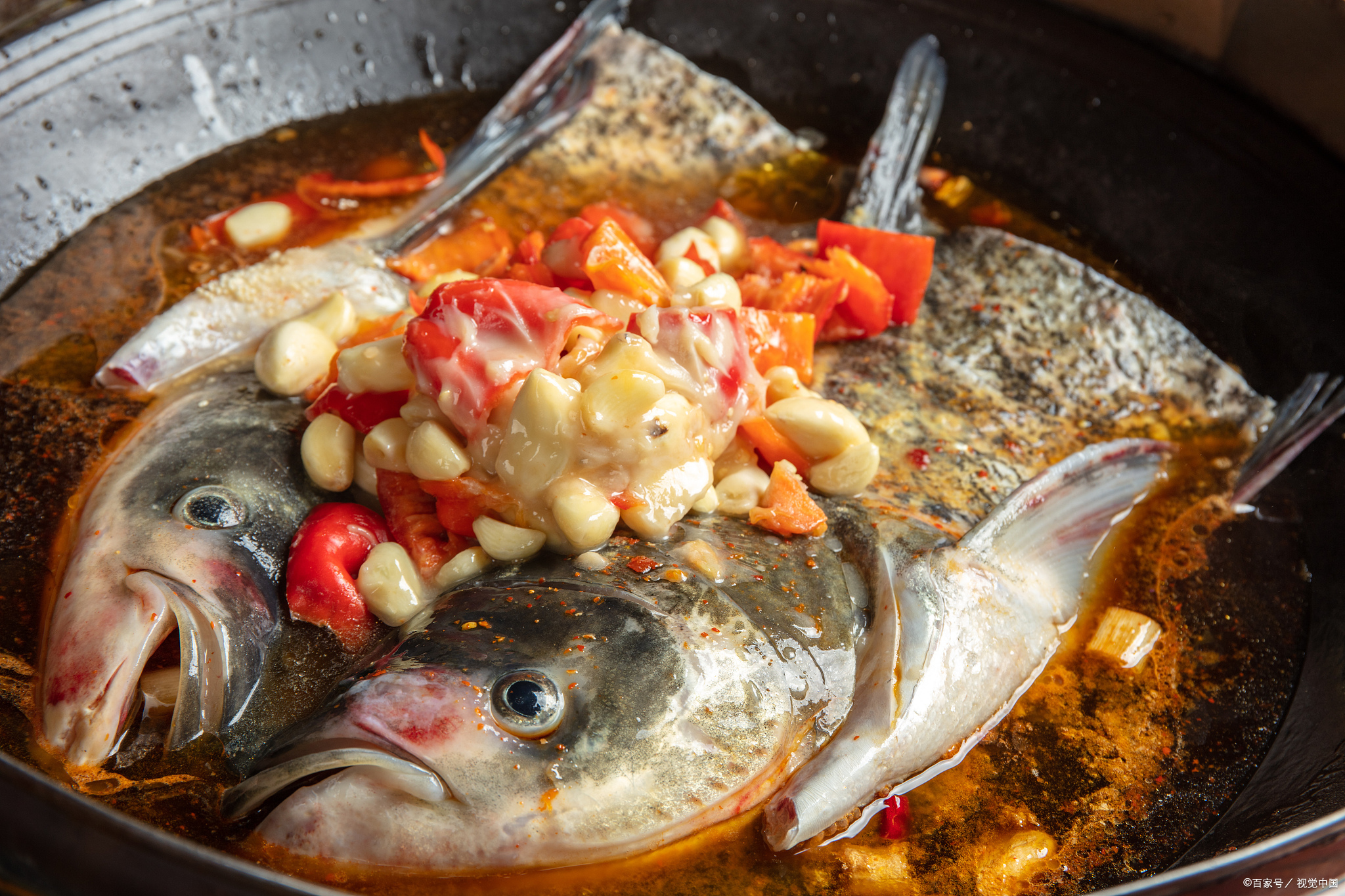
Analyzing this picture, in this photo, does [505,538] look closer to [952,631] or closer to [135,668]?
[135,668]

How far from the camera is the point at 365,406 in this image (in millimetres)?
2215

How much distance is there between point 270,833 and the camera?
5.48 ft

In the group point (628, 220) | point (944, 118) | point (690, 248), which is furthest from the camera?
point (944, 118)

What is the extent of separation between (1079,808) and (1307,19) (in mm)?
2748

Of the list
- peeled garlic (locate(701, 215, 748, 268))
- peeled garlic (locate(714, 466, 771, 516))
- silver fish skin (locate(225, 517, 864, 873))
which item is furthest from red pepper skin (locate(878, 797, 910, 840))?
peeled garlic (locate(701, 215, 748, 268))

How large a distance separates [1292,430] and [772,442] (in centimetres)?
182

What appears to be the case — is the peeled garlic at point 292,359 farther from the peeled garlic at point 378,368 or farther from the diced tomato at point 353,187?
the diced tomato at point 353,187

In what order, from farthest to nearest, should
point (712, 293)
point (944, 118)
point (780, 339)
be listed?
point (944, 118) → point (780, 339) → point (712, 293)

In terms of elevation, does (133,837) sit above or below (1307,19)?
below

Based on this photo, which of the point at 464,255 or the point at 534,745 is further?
the point at 464,255

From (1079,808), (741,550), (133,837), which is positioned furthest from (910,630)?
(133,837)

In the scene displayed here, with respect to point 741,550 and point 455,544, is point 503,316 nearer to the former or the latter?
point 455,544

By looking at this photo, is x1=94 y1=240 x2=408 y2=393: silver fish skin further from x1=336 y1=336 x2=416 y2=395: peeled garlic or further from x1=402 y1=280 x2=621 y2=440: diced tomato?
x1=402 y1=280 x2=621 y2=440: diced tomato

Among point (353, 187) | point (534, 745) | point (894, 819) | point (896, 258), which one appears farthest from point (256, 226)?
point (894, 819)
